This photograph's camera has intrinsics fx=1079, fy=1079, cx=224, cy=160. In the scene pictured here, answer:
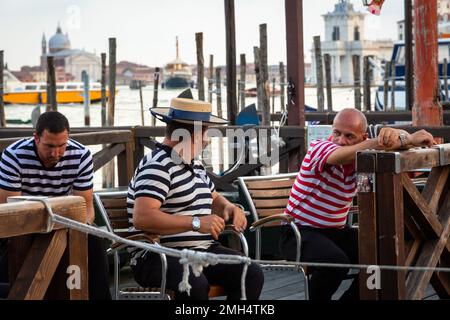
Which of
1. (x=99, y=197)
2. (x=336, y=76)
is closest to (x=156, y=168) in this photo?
(x=99, y=197)

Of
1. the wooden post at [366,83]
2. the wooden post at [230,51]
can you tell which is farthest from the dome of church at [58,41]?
the wooden post at [230,51]

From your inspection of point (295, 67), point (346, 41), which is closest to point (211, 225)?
point (295, 67)

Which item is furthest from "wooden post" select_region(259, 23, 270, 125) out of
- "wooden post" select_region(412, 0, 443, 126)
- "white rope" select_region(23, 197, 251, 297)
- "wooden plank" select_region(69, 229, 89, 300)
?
"wooden plank" select_region(69, 229, 89, 300)

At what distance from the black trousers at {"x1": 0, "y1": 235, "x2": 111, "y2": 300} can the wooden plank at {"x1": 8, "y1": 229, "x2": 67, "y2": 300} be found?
1.09 metres

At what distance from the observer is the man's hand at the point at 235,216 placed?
4.65 metres

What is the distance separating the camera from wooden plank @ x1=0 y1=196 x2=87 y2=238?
3.00 meters

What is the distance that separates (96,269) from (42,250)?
1185 millimetres

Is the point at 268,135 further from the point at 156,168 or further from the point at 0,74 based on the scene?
the point at 0,74

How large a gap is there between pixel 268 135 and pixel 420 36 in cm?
162

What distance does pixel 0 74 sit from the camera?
19625 mm

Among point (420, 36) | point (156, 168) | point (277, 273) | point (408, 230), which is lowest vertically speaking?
point (277, 273)

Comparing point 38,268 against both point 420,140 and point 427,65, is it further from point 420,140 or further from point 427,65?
point 427,65

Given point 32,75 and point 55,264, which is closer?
point 55,264

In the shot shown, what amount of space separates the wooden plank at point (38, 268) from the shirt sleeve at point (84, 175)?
1.73 metres
